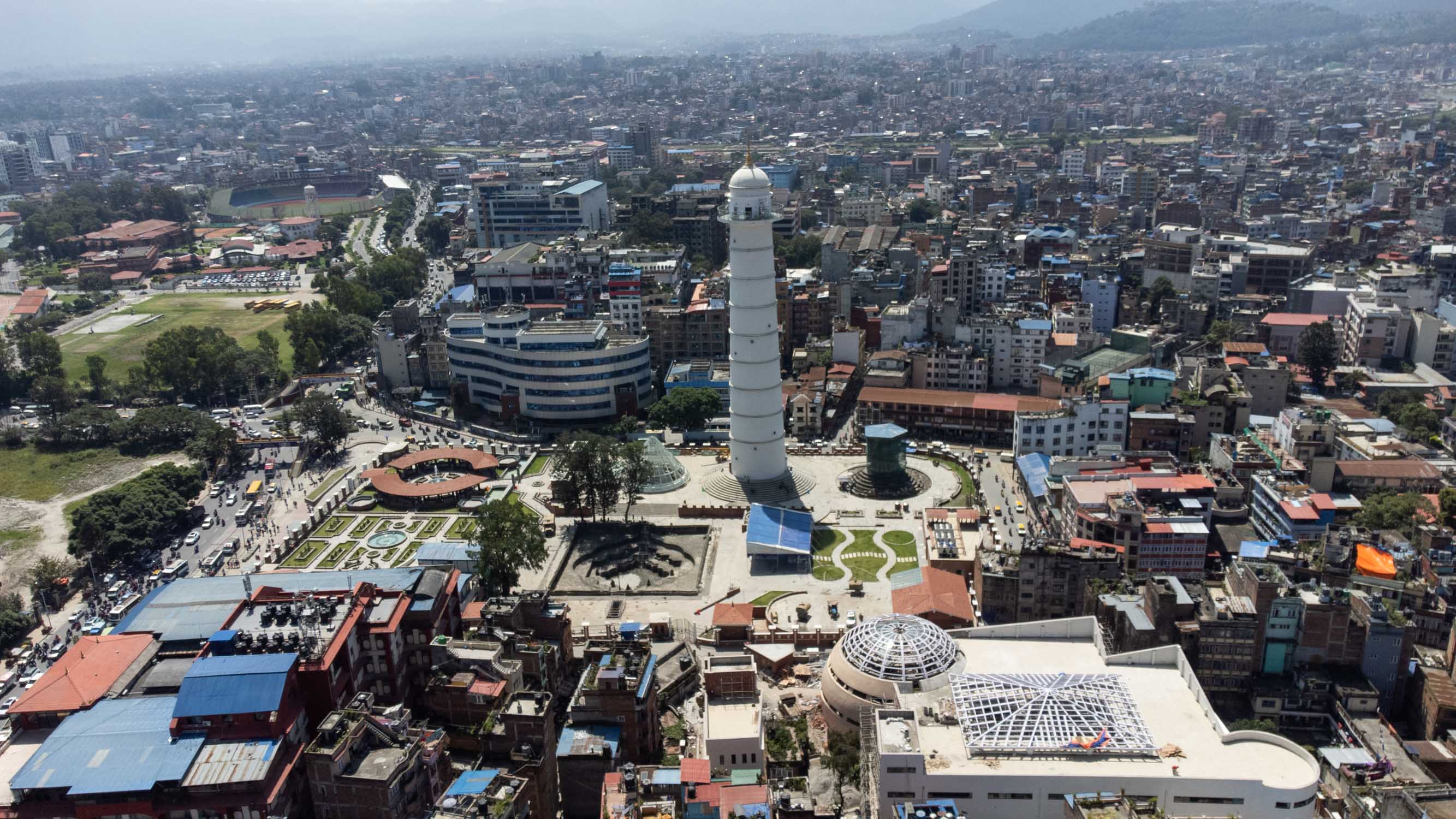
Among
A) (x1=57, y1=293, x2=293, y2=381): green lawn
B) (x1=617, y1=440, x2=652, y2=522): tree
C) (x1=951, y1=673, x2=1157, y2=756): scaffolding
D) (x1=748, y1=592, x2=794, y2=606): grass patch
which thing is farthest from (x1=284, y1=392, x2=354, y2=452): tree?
(x1=951, y1=673, x2=1157, y2=756): scaffolding

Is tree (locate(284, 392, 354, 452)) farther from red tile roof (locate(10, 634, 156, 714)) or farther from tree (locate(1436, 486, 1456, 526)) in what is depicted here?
tree (locate(1436, 486, 1456, 526))

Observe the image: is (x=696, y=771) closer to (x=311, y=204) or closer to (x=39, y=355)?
(x=39, y=355)

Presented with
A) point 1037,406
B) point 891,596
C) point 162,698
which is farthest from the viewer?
point 1037,406

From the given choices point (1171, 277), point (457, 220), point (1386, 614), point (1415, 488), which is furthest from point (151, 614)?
point (457, 220)

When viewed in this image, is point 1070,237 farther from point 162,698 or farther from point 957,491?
point 162,698

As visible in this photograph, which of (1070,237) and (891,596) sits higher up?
(1070,237)

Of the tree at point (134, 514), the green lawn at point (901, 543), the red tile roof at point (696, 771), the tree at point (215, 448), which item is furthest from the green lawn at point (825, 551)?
the tree at point (215, 448)
